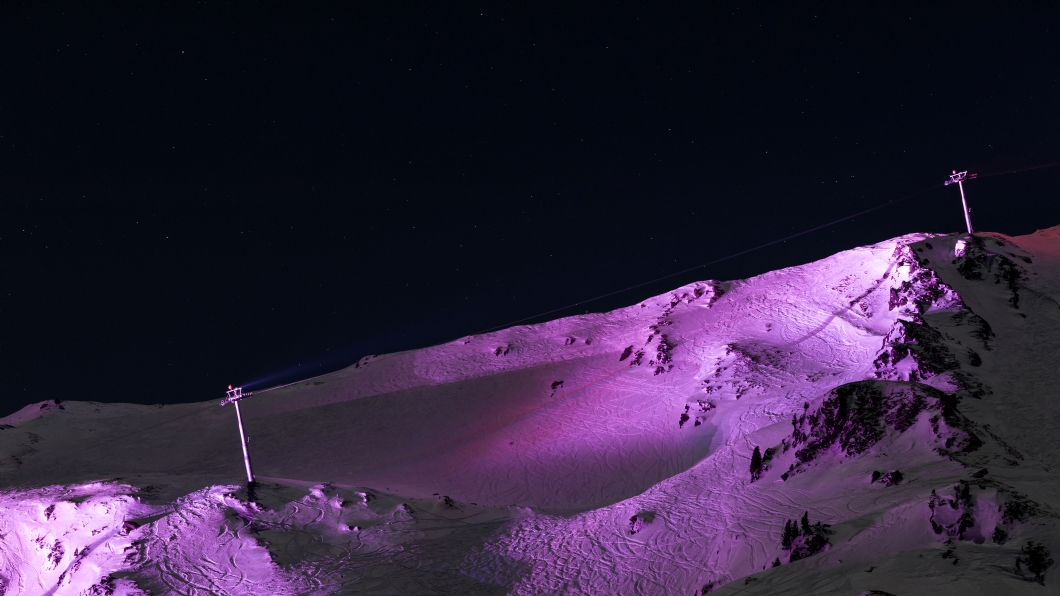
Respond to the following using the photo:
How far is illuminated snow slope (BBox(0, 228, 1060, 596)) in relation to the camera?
21734mm

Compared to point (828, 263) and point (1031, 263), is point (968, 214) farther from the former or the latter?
point (828, 263)

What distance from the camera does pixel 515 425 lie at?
46.3 m

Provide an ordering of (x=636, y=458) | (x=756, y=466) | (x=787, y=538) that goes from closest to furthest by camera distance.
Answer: (x=787, y=538)
(x=756, y=466)
(x=636, y=458)

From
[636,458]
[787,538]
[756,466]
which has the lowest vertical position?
[636,458]

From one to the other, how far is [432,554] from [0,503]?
1953cm

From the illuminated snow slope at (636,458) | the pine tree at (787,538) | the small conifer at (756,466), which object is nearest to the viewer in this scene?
the pine tree at (787,538)

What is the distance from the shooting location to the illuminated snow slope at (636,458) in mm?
21734

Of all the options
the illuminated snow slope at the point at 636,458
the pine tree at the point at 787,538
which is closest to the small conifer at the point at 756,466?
the illuminated snow slope at the point at 636,458

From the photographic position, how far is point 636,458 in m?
39.9

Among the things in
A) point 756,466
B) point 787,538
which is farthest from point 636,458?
point 787,538

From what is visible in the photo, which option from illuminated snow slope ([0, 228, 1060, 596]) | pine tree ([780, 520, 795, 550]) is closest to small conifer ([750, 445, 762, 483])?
illuminated snow slope ([0, 228, 1060, 596])

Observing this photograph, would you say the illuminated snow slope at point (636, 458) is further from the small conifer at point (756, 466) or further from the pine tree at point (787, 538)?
the small conifer at point (756, 466)

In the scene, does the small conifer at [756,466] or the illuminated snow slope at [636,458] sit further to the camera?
the small conifer at [756,466]

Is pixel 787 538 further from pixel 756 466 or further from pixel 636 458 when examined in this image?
pixel 636 458
